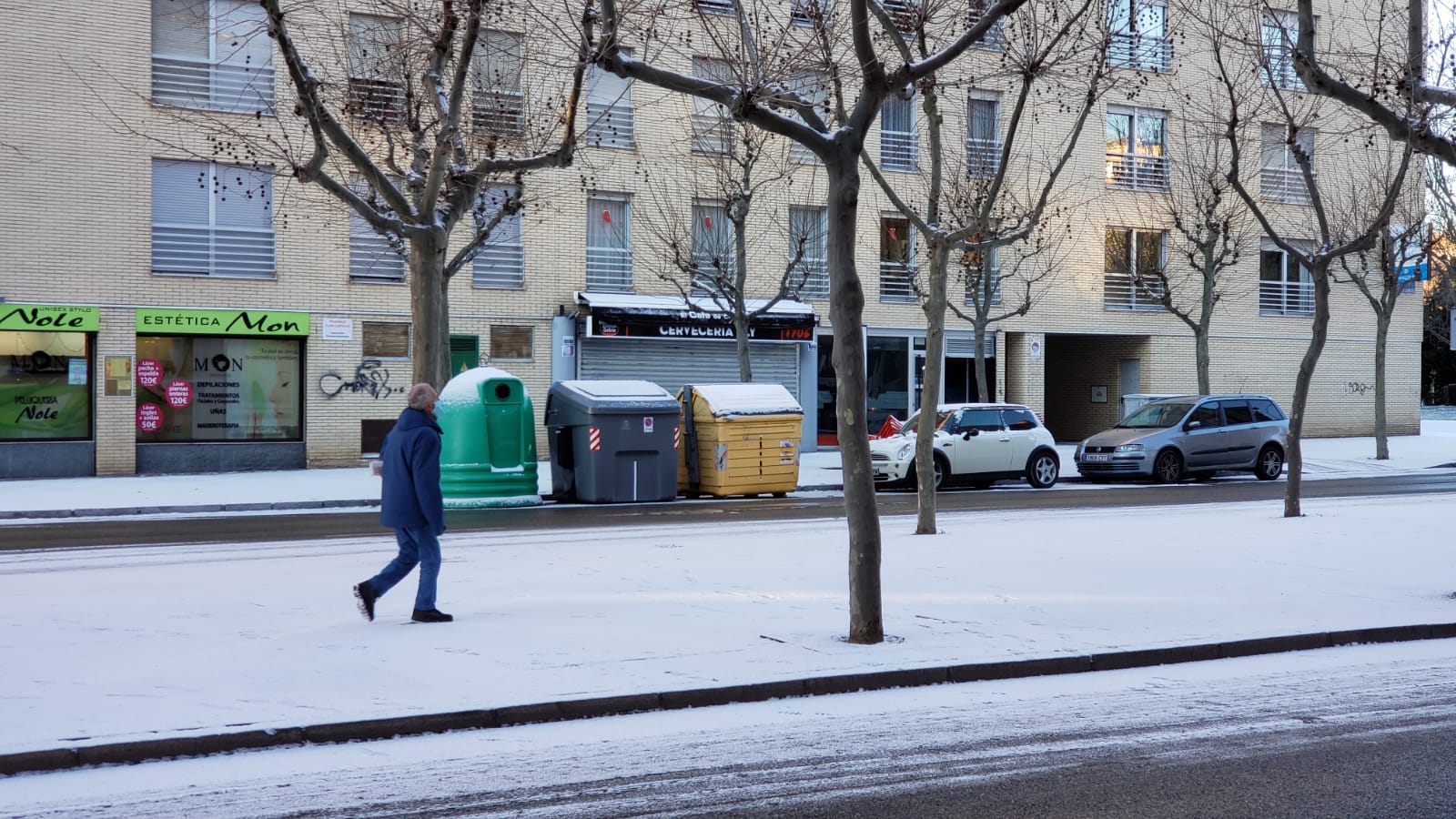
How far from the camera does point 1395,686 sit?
7738 mm

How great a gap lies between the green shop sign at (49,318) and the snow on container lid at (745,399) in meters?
11.1

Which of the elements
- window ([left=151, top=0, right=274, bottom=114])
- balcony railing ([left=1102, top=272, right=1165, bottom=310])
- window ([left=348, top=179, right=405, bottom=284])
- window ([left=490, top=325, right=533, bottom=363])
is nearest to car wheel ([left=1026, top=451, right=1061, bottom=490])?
window ([left=490, top=325, right=533, bottom=363])

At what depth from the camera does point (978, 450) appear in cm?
2361

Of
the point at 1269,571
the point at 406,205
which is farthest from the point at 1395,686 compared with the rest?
the point at 406,205

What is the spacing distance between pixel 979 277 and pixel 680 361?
650 cm

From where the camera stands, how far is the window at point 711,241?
94.7ft

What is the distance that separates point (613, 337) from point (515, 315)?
2.02m

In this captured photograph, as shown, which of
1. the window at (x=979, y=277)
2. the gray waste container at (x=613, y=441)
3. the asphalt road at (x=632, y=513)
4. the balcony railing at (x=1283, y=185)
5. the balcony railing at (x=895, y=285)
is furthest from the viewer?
the balcony railing at (x=1283, y=185)

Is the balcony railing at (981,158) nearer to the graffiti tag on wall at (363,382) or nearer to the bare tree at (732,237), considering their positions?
the bare tree at (732,237)

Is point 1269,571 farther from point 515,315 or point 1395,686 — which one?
point 515,315

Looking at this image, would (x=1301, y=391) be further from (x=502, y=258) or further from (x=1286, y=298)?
(x=1286, y=298)

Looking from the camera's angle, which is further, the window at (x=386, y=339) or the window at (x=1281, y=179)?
the window at (x=1281, y=179)

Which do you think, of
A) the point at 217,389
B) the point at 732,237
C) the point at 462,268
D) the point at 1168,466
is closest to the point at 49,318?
the point at 217,389

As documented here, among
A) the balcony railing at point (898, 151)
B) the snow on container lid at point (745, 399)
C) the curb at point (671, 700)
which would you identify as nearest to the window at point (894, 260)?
the balcony railing at point (898, 151)
